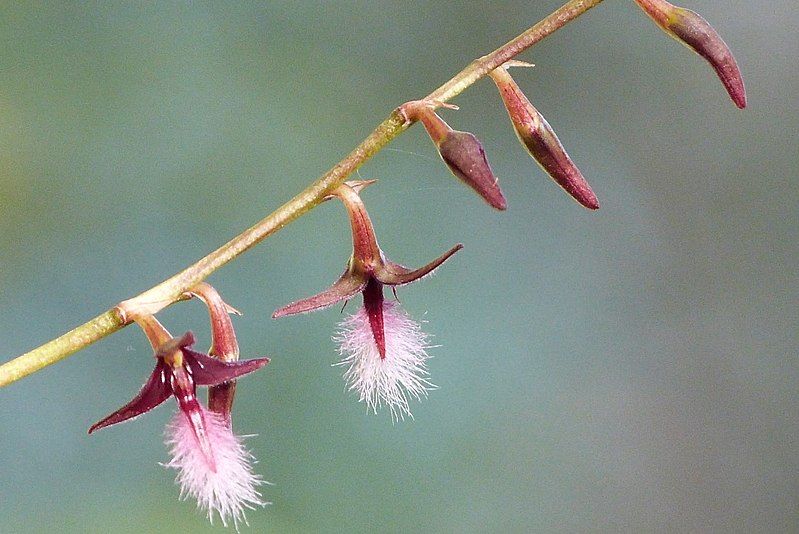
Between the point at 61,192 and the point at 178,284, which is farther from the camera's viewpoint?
the point at 61,192

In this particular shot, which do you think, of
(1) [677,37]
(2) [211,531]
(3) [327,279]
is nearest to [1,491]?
(2) [211,531]

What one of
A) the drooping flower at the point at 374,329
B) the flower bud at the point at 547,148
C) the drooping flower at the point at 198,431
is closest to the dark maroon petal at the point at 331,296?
the drooping flower at the point at 374,329

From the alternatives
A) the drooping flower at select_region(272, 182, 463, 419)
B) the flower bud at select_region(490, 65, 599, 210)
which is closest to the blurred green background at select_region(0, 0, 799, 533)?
the drooping flower at select_region(272, 182, 463, 419)

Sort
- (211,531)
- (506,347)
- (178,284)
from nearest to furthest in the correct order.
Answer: (178,284) → (211,531) → (506,347)

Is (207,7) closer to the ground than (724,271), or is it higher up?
higher up

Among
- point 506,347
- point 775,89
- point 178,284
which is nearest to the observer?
point 178,284

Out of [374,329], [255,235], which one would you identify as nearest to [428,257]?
[374,329]

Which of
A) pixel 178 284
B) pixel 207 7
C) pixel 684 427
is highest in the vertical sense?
pixel 207 7

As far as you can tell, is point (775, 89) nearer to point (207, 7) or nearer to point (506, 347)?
point (506, 347)

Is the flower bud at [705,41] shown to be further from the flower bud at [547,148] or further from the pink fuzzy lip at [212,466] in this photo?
the pink fuzzy lip at [212,466]
